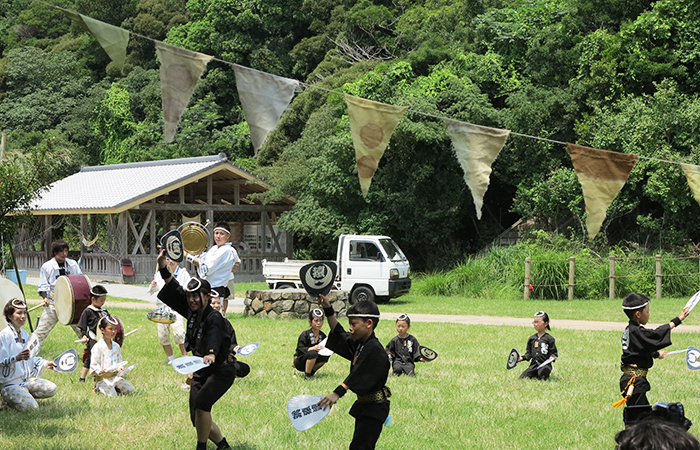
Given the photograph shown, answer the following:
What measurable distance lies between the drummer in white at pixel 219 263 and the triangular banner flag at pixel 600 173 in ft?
14.8

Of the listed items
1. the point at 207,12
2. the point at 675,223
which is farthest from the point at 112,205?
the point at 207,12

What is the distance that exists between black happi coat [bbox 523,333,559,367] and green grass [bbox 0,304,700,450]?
0.34 m

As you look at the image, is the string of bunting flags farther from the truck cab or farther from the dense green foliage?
the dense green foliage

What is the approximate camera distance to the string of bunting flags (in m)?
6.89

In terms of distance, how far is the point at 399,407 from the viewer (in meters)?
7.33

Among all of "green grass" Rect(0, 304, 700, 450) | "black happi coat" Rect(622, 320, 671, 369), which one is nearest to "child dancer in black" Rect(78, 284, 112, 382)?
"green grass" Rect(0, 304, 700, 450)

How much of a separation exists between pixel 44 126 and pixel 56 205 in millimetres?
19656

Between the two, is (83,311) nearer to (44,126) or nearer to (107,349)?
(107,349)

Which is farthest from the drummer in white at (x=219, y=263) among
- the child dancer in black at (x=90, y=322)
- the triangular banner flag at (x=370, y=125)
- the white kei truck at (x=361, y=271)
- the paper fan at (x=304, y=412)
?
the white kei truck at (x=361, y=271)

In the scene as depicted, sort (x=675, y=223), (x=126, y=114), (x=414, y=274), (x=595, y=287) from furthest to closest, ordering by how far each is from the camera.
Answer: (x=126, y=114)
(x=414, y=274)
(x=675, y=223)
(x=595, y=287)

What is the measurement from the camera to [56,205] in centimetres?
2678

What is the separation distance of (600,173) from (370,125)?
2.93m

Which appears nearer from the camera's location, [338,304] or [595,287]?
[338,304]

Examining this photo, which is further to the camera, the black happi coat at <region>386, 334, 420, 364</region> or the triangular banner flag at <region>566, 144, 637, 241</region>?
the black happi coat at <region>386, 334, 420, 364</region>
